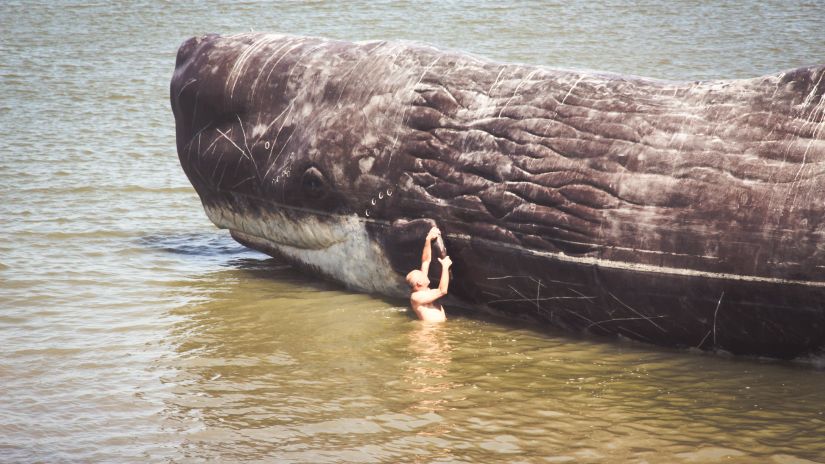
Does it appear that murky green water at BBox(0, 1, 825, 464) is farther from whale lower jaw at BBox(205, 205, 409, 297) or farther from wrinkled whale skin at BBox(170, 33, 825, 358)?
wrinkled whale skin at BBox(170, 33, 825, 358)

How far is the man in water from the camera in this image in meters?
7.21

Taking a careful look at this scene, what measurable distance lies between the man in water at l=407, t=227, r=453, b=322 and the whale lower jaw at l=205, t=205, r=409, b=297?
41 centimetres

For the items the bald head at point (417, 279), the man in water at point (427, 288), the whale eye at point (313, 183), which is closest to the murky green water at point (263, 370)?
the man in water at point (427, 288)

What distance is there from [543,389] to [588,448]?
854 mm

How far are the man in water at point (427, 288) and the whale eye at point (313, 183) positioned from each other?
97 cm

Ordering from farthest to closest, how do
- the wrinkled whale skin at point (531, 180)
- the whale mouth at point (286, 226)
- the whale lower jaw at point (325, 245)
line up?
the whale mouth at point (286, 226) → the whale lower jaw at point (325, 245) → the wrinkled whale skin at point (531, 180)

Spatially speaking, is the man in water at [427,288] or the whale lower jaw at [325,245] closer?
the man in water at [427,288]

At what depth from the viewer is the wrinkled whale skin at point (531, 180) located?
609 centimetres

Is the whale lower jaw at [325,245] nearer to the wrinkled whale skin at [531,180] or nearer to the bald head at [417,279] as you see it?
the wrinkled whale skin at [531,180]

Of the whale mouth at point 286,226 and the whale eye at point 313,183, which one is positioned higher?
the whale eye at point 313,183

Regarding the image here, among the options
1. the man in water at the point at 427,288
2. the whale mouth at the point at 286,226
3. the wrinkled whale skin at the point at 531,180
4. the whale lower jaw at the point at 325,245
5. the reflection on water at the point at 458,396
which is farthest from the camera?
the whale mouth at the point at 286,226

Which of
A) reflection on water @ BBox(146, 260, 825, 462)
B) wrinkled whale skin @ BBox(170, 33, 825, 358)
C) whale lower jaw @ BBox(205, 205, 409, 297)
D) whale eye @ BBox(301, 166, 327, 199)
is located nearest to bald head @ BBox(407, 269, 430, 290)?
wrinkled whale skin @ BBox(170, 33, 825, 358)

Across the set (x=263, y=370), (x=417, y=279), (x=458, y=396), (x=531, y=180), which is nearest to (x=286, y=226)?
(x=417, y=279)

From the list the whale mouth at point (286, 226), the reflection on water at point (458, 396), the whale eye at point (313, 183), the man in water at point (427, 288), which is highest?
the whale eye at point (313, 183)
